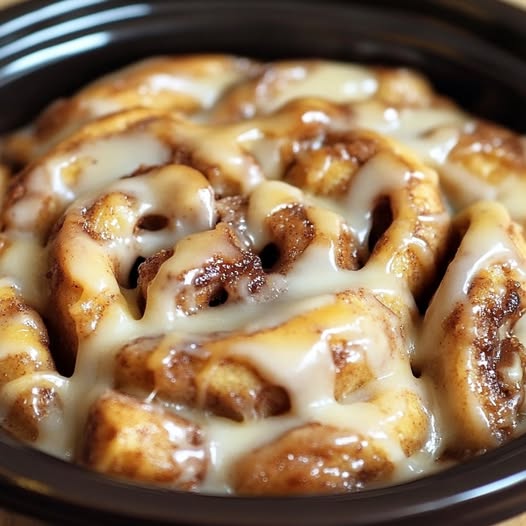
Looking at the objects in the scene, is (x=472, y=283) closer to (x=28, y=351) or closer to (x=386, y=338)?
(x=386, y=338)

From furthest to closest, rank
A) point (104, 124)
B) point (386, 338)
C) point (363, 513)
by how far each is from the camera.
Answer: point (104, 124) → point (386, 338) → point (363, 513)

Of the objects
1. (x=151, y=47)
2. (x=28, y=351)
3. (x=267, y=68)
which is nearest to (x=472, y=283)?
(x=28, y=351)

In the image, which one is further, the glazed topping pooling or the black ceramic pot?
the black ceramic pot

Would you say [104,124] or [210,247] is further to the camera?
[104,124]

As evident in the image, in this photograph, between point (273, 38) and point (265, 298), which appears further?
point (273, 38)

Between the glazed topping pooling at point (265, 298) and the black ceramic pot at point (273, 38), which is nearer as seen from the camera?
the glazed topping pooling at point (265, 298)

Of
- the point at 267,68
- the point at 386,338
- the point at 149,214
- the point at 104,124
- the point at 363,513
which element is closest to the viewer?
the point at 363,513

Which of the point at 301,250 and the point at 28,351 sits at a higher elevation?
the point at 301,250
